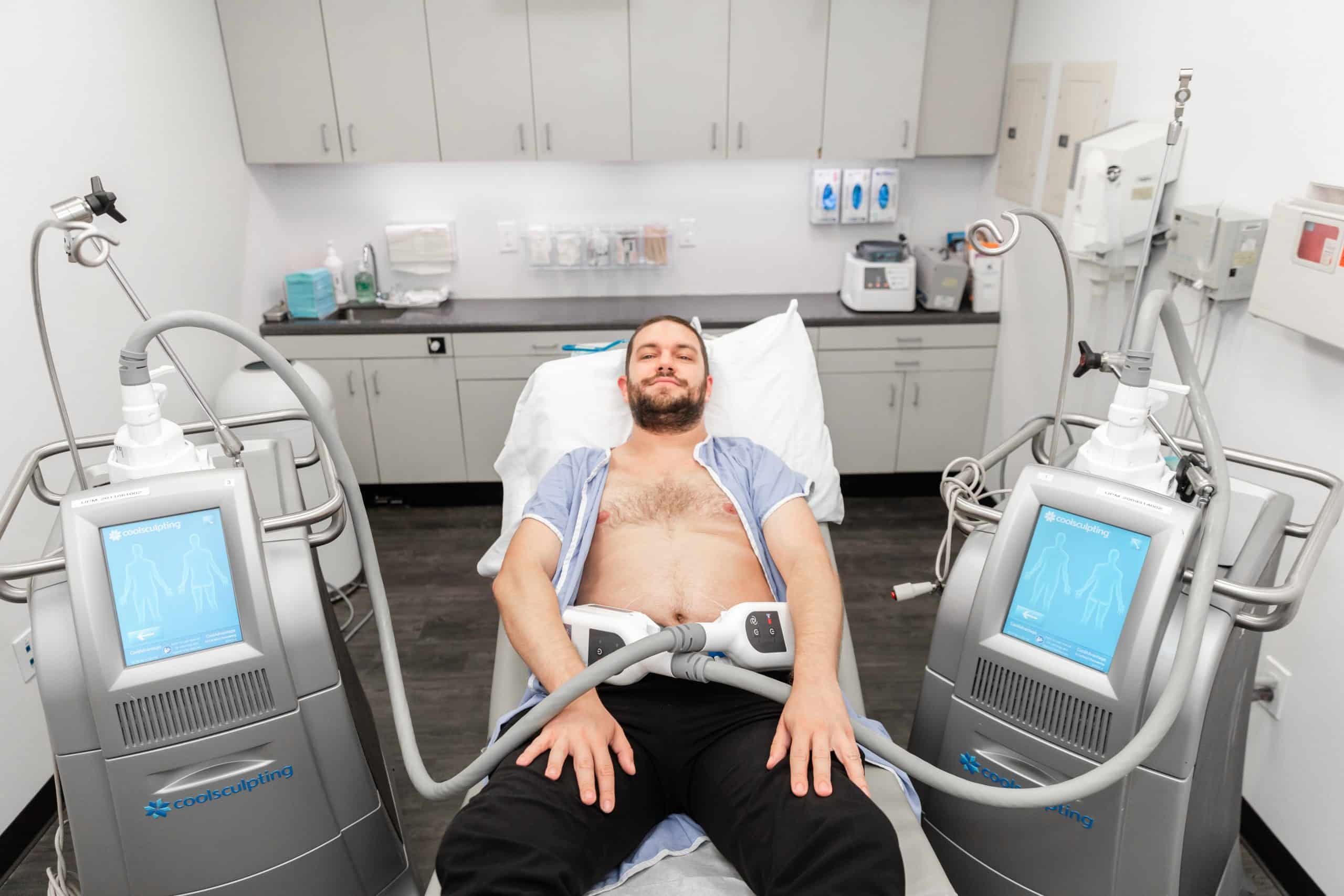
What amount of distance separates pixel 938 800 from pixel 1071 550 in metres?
0.52

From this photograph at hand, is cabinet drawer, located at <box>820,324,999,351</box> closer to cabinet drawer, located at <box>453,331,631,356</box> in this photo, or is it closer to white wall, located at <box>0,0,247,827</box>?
cabinet drawer, located at <box>453,331,631,356</box>

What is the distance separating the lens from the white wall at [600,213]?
3.45 metres

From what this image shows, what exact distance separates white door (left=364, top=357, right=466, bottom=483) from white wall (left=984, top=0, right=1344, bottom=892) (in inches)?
91.9

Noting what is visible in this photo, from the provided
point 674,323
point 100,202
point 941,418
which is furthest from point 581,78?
point 100,202

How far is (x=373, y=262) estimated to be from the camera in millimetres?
3502

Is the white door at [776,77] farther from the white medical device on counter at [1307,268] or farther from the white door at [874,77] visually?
the white medical device on counter at [1307,268]

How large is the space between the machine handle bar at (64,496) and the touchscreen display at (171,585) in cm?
7

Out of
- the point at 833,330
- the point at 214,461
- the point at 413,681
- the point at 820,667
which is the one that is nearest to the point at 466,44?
the point at 833,330

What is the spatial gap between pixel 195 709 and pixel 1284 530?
5.44 ft

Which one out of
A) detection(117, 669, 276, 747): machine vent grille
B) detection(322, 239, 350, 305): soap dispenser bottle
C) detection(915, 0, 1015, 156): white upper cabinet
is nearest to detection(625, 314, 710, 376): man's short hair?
detection(117, 669, 276, 747): machine vent grille

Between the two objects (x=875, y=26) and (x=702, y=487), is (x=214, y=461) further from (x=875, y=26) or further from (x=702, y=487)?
(x=875, y=26)

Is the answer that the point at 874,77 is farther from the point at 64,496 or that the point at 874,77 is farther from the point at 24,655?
the point at 24,655

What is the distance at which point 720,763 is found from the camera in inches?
56.2

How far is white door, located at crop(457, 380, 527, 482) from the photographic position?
3289 mm
